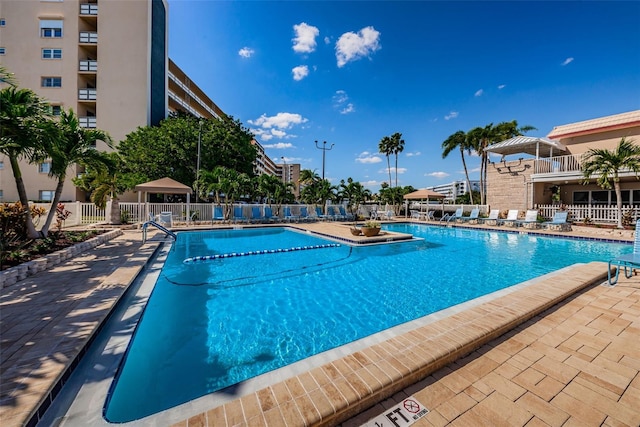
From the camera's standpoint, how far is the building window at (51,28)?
21047 mm

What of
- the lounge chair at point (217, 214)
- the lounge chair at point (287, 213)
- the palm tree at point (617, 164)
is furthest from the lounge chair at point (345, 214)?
the palm tree at point (617, 164)

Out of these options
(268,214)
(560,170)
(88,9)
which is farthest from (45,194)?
(560,170)

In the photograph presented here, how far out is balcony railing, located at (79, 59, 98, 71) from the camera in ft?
70.8

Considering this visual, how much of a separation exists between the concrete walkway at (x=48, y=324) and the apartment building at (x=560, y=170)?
2059 centimetres

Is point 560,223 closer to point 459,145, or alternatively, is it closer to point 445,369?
point 445,369

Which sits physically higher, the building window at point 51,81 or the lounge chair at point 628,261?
the building window at point 51,81

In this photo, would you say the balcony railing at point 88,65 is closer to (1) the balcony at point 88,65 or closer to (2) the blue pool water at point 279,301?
(1) the balcony at point 88,65

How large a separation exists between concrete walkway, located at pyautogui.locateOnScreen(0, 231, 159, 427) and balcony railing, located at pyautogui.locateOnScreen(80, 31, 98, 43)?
25641 millimetres

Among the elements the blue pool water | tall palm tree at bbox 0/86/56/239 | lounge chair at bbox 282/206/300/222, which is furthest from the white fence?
tall palm tree at bbox 0/86/56/239

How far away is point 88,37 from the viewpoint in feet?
70.9

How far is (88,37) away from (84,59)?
176 cm

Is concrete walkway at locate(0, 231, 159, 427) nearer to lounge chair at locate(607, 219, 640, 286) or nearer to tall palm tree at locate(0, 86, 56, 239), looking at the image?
tall palm tree at locate(0, 86, 56, 239)

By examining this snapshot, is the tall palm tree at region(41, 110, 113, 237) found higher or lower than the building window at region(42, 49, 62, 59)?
lower

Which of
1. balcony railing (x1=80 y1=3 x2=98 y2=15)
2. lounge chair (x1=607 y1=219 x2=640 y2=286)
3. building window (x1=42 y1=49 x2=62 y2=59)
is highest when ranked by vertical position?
balcony railing (x1=80 y1=3 x2=98 y2=15)
